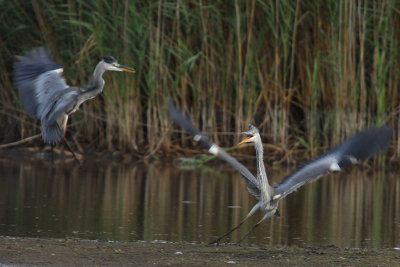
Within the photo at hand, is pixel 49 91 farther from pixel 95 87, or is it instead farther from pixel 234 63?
pixel 234 63

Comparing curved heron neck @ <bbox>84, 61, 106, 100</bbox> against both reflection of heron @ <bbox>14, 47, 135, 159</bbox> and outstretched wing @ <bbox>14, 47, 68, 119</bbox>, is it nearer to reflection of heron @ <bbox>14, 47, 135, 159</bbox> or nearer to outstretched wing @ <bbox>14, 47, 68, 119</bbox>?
reflection of heron @ <bbox>14, 47, 135, 159</bbox>

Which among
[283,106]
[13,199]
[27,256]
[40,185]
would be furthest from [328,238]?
[283,106]

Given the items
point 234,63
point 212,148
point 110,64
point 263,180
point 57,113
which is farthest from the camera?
point 234,63

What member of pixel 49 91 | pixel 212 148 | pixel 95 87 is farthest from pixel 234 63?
pixel 212 148

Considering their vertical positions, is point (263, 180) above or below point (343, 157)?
below

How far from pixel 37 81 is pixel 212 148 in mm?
2978

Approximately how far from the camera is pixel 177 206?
336 inches

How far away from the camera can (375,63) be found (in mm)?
11734

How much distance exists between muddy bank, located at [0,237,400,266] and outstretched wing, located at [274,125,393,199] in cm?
45

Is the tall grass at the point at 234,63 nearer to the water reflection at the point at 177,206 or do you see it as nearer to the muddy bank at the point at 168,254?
the water reflection at the point at 177,206

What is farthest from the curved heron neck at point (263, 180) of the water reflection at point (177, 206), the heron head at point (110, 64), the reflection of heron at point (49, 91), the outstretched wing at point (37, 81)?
the outstretched wing at point (37, 81)

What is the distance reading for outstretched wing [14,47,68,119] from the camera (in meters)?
8.30

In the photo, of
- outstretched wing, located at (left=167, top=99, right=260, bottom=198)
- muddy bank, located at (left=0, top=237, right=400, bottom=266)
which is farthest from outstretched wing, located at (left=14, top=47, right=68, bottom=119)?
muddy bank, located at (left=0, top=237, right=400, bottom=266)

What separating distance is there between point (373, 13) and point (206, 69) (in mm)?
2412
